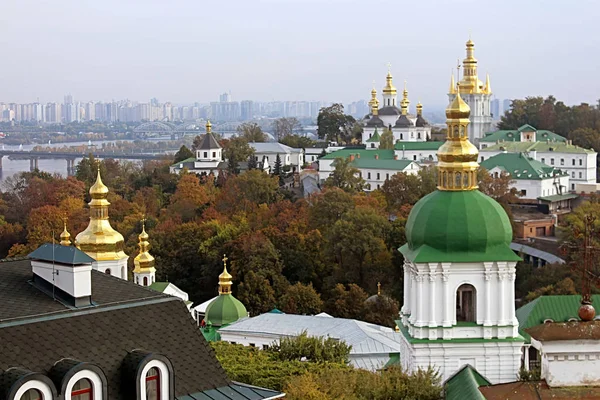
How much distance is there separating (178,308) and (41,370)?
6.98 feet

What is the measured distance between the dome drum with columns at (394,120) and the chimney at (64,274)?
225 ft

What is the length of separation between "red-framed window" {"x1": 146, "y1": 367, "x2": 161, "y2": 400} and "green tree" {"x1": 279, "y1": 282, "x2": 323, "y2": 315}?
28.7m

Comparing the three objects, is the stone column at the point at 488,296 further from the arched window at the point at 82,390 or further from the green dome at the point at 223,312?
the green dome at the point at 223,312

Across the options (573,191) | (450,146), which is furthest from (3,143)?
(450,146)

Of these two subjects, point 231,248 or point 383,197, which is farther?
point 383,197

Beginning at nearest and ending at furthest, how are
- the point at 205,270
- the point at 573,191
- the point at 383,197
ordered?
the point at 205,270 → the point at 383,197 → the point at 573,191

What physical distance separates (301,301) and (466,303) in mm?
21303

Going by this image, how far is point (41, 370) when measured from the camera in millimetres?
11266

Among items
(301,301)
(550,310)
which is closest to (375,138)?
(301,301)

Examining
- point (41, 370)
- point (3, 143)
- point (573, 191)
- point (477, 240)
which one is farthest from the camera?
point (3, 143)

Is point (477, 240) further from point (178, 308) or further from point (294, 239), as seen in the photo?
point (294, 239)

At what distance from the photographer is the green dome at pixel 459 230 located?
65.3ft

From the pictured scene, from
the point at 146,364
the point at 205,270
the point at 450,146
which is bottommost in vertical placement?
the point at 205,270

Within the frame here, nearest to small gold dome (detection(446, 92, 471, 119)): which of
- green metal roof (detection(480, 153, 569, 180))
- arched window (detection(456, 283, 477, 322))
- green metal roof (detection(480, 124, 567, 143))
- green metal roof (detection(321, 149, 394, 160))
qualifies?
arched window (detection(456, 283, 477, 322))
